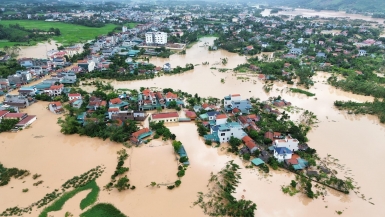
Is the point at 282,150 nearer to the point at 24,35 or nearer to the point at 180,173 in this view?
the point at 180,173

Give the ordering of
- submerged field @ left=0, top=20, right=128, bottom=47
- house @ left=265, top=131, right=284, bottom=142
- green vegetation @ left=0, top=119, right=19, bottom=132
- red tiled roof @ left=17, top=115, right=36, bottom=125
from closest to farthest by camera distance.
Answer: house @ left=265, top=131, right=284, bottom=142, green vegetation @ left=0, top=119, right=19, bottom=132, red tiled roof @ left=17, top=115, right=36, bottom=125, submerged field @ left=0, top=20, right=128, bottom=47

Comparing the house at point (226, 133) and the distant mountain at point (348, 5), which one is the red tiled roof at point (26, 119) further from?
the distant mountain at point (348, 5)

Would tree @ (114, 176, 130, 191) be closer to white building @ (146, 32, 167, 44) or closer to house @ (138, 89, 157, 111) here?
house @ (138, 89, 157, 111)

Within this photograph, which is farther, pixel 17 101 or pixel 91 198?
pixel 17 101

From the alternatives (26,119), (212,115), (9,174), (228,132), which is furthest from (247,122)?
(26,119)

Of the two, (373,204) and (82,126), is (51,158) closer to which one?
(82,126)

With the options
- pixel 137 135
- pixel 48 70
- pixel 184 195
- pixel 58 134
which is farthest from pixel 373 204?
pixel 48 70

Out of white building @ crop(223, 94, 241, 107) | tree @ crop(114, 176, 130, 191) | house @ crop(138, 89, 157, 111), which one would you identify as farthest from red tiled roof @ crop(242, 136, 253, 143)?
house @ crop(138, 89, 157, 111)
